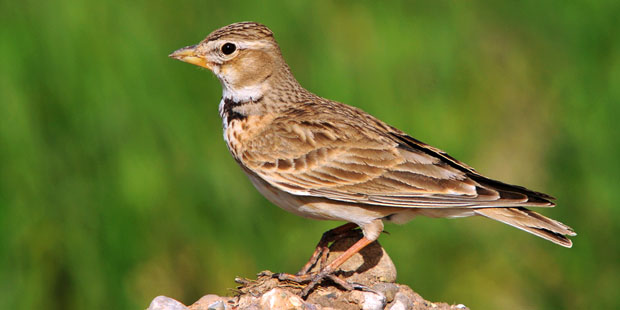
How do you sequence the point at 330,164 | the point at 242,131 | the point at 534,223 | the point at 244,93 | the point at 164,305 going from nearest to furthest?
1. the point at 164,305
2. the point at 534,223
3. the point at 330,164
4. the point at 242,131
5. the point at 244,93

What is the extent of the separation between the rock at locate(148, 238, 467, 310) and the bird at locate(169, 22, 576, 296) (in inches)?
3.6

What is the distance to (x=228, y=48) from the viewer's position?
6219 millimetres

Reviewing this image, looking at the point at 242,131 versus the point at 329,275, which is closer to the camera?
the point at 329,275

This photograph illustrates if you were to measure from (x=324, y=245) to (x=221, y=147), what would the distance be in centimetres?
291

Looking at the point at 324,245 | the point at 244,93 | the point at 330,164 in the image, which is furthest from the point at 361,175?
the point at 244,93

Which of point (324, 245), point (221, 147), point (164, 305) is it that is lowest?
point (164, 305)

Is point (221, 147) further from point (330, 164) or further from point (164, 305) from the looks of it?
point (164, 305)

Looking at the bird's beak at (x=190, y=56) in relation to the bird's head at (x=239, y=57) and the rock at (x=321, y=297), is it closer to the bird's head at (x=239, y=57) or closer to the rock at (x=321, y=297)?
the bird's head at (x=239, y=57)

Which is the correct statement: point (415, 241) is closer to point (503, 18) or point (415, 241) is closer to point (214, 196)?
point (214, 196)

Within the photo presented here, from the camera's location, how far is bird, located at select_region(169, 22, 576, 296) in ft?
18.6

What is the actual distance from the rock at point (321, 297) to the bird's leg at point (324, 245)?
0.19 metres

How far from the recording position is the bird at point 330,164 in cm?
566

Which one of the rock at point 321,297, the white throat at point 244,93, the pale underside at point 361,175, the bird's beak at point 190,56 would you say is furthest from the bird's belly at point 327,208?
the bird's beak at point 190,56

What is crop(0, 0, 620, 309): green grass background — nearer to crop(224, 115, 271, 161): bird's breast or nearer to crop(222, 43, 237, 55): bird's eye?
crop(224, 115, 271, 161): bird's breast
